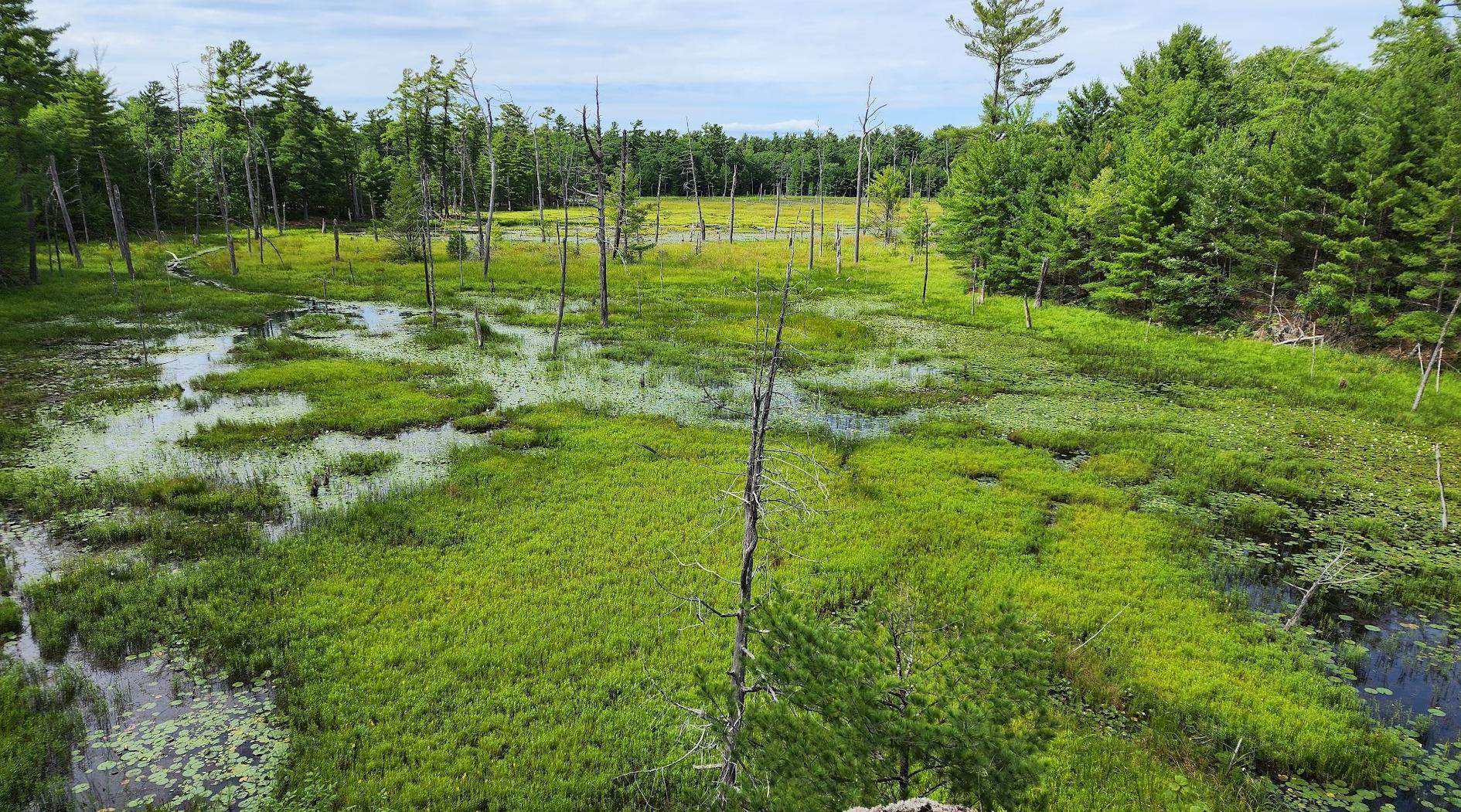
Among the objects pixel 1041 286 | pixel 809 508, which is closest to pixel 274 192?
pixel 1041 286

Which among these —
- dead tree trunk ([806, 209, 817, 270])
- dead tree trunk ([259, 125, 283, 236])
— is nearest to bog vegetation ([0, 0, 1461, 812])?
dead tree trunk ([806, 209, 817, 270])

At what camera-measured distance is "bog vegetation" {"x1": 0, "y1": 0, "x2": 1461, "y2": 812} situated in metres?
8.77

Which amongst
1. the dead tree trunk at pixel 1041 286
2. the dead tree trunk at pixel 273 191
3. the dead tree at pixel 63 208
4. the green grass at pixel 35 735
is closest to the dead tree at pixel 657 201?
the dead tree trunk at pixel 1041 286

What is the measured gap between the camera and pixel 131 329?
108ft

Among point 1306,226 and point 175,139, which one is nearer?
point 1306,226

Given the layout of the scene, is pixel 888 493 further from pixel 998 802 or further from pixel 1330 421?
pixel 1330 421

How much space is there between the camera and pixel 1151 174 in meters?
36.5

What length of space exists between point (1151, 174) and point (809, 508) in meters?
38.7

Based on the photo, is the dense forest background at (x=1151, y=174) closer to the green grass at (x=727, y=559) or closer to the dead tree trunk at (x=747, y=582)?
the green grass at (x=727, y=559)

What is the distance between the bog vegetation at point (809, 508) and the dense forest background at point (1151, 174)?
321 mm

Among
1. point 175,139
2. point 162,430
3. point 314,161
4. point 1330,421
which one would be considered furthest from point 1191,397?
point 175,139

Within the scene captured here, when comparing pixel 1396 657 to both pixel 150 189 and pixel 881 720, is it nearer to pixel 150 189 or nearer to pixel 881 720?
pixel 881 720

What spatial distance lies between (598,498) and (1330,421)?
24.7 metres

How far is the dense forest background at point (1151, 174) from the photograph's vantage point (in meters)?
28.4
